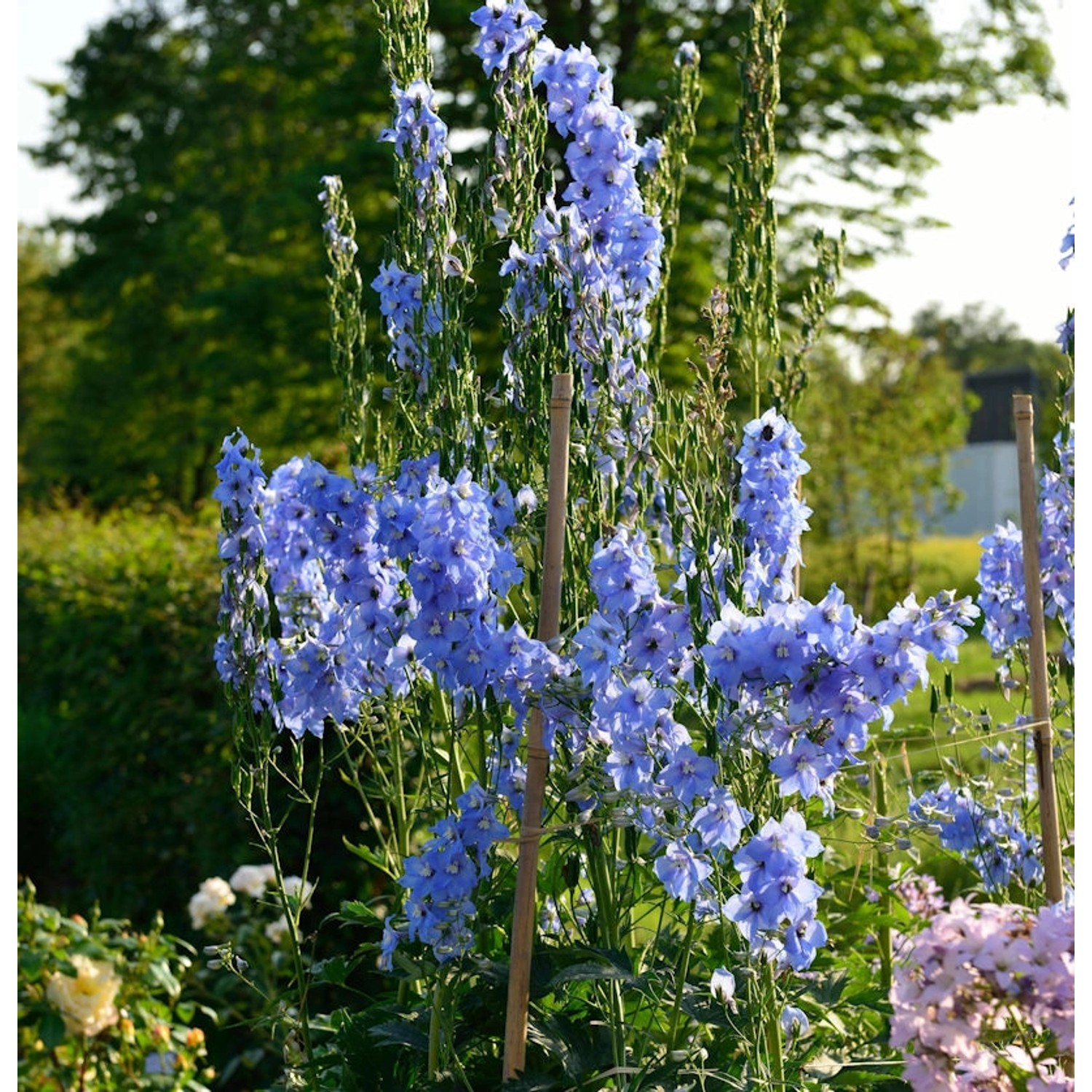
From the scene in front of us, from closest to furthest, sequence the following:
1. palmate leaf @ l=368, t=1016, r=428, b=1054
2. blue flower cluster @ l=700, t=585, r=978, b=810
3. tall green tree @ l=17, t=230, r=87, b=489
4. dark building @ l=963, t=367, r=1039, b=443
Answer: blue flower cluster @ l=700, t=585, r=978, b=810 → palmate leaf @ l=368, t=1016, r=428, b=1054 → tall green tree @ l=17, t=230, r=87, b=489 → dark building @ l=963, t=367, r=1039, b=443

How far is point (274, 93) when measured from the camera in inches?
655

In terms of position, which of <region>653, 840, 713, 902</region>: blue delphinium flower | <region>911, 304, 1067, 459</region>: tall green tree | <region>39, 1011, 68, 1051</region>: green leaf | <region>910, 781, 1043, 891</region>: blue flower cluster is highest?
<region>911, 304, 1067, 459</region>: tall green tree

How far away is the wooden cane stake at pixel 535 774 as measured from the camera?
6.66ft

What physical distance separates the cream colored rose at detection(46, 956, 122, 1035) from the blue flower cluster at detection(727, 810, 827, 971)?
203 cm

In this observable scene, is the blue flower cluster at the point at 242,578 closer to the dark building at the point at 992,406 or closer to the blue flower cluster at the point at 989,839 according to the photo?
the blue flower cluster at the point at 989,839

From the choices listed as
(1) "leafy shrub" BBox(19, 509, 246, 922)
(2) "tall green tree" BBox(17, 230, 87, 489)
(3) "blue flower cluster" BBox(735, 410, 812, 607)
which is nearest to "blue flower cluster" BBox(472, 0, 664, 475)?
(3) "blue flower cluster" BBox(735, 410, 812, 607)

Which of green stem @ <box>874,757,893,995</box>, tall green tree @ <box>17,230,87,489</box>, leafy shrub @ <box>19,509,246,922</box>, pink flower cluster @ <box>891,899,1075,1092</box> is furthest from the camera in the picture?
tall green tree @ <box>17,230,87,489</box>

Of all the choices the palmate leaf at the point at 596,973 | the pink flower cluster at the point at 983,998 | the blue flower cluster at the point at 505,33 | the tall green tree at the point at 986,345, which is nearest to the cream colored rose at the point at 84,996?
the palmate leaf at the point at 596,973

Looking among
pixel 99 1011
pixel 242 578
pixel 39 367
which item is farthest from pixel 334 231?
pixel 39 367

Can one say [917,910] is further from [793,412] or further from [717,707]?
[717,707]

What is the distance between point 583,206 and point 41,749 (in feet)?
18.3

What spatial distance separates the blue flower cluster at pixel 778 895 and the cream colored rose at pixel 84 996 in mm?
2030

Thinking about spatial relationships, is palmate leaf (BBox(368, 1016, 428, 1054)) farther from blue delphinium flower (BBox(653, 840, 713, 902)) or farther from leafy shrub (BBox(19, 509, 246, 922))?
leafy shrub (BBox(19, 509, 246, 922))

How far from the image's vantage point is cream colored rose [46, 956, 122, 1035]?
127 inches
